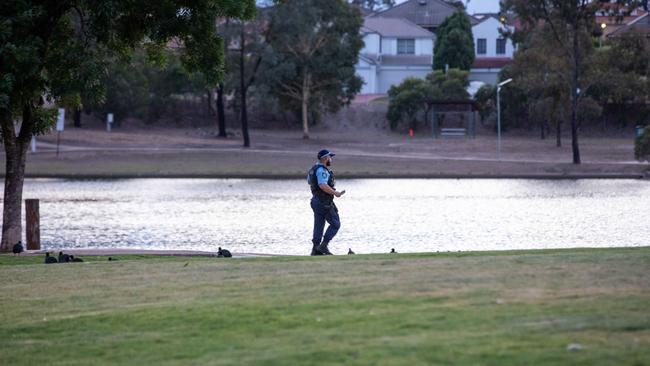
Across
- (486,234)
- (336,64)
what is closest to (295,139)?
(336,64)

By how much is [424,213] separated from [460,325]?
25212mm

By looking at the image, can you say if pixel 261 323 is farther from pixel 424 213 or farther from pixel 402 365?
pixel 424 213

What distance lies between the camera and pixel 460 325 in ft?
29.4

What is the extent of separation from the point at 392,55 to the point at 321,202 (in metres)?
85.0

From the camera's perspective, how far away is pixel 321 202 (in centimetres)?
1856

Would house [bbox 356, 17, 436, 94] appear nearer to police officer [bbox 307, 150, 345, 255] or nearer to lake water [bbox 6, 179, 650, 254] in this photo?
lake water [bbox 6, 179, 650, 254]

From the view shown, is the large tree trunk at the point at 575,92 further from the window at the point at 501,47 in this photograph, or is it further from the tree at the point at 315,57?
the window at the point at 501,47

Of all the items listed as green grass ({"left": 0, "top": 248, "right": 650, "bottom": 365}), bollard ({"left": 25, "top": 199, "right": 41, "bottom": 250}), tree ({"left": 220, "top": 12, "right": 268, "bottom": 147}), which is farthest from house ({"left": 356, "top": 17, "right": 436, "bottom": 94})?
green grass ({"left": 0, "top": 248, "right": 650, "bottom": 365})

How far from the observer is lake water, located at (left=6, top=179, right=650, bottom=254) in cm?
2552

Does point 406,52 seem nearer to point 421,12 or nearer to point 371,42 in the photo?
point 371,42

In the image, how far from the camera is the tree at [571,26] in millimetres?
59406

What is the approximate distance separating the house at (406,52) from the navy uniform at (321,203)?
79.2m

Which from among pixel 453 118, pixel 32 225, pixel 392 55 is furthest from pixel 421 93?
pixel 32 225

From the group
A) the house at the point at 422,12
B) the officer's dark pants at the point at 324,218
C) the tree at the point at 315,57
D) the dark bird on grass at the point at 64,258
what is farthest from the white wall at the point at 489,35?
the dark bird on grass at the point at 64,258
